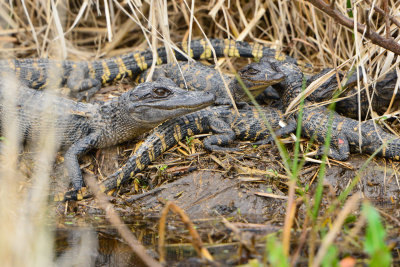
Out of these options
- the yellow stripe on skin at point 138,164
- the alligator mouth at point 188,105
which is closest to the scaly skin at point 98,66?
the alligator mouth at point 188,105

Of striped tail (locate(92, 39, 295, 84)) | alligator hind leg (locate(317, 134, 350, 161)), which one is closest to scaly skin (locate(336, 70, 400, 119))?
alligator hind leg (locate(317, 134, 350, 161))

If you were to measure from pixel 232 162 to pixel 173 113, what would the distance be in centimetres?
61

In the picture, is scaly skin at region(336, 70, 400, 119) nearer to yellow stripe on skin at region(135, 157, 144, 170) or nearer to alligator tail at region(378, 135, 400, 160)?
alligator tail at region(378, 135, 400, 160)

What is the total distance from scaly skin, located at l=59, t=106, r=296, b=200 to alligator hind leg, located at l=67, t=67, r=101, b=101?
112 cm

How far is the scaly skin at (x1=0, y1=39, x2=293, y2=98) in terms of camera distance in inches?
198

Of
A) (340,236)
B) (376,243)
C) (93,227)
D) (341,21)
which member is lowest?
(93,227)

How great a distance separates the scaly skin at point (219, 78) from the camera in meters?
4.37

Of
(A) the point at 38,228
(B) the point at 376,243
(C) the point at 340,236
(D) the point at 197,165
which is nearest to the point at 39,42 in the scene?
(D) the point at 197,165

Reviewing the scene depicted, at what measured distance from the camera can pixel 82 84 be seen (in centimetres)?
498

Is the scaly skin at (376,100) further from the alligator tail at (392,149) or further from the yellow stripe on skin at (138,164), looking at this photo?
the yellow stripe on skin at (138,164)

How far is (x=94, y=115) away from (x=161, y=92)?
0.65 metres

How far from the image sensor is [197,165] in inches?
156

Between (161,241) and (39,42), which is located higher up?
(39,42)

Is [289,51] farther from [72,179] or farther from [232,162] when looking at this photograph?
[72,179]
